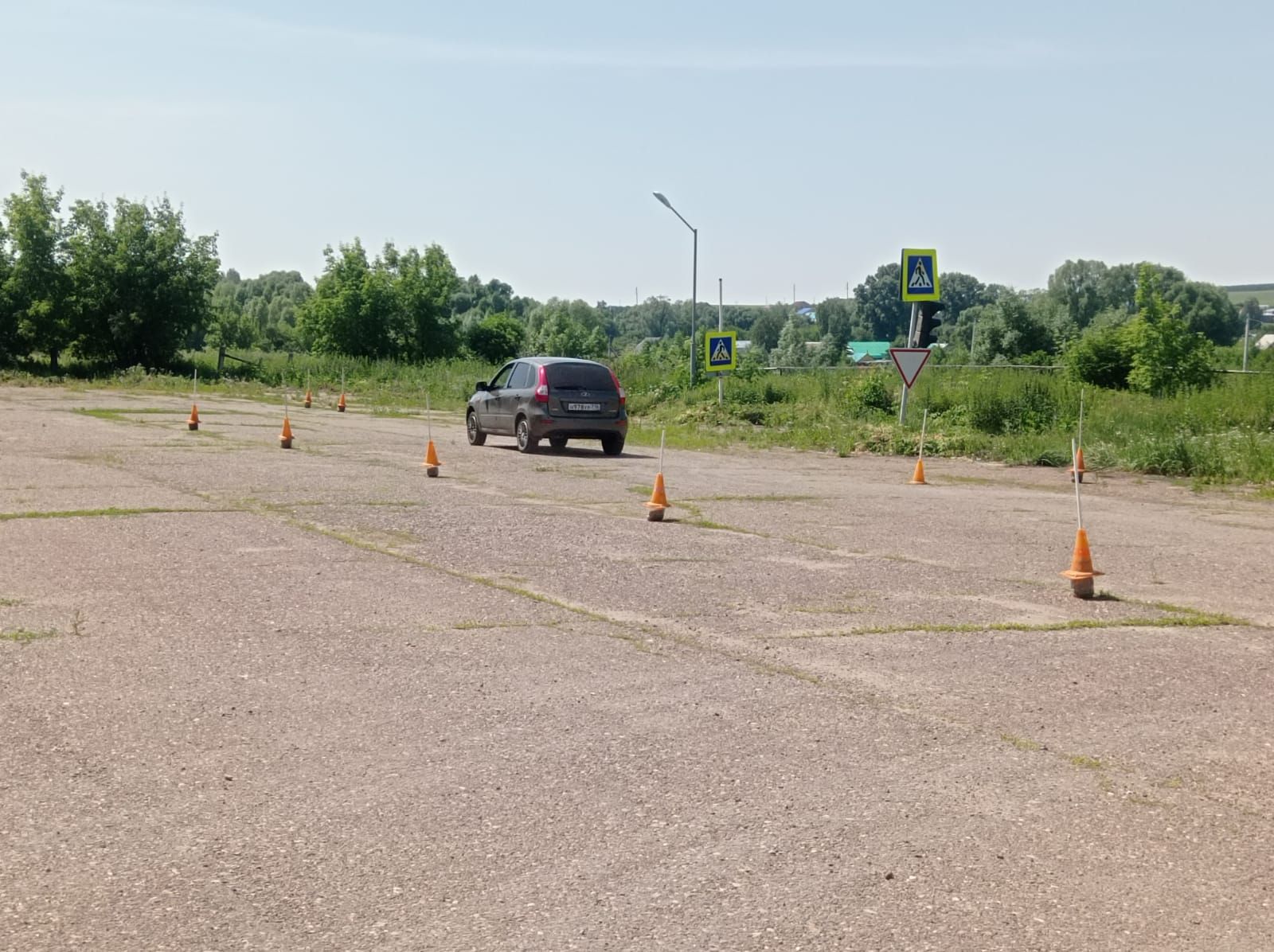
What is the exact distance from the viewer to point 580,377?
25.2 metres

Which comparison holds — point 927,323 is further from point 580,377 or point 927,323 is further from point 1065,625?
point 1065,625

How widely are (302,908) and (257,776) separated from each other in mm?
1453

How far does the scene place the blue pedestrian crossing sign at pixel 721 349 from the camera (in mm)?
37597

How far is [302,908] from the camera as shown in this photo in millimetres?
4324

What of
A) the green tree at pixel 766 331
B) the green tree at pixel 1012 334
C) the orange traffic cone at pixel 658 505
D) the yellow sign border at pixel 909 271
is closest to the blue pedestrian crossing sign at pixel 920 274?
the yellow sign border at pixel 909 271

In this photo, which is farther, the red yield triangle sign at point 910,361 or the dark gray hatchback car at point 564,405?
the red yield triangle sign at point 910,361

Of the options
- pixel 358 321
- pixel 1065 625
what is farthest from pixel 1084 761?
pixel 358 321

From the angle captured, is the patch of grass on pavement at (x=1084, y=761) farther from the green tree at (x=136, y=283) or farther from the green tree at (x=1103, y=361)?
the green tree at (x=136, y=283)

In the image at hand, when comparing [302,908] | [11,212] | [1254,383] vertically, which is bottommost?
[302,908]

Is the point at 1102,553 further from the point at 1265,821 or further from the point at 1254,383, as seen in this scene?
the point at 1254,383

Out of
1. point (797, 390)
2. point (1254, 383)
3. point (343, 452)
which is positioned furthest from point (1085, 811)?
point (797, 390)

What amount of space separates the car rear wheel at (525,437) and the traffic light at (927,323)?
7.87 metres

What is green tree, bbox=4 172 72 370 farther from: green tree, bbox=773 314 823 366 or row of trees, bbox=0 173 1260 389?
green tree, bbox=773 314 823 366

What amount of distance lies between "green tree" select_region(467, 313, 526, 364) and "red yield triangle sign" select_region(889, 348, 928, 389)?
55.7 meters
